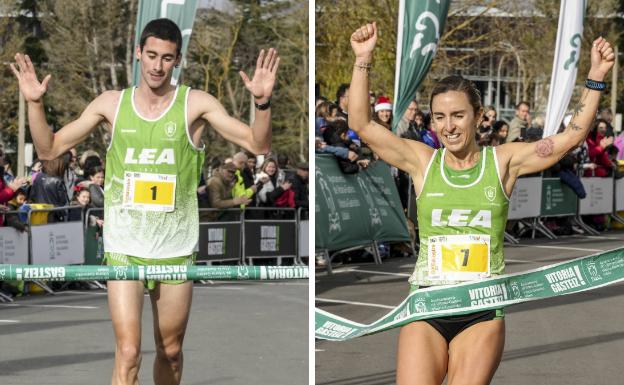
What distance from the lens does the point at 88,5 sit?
44.0 metres

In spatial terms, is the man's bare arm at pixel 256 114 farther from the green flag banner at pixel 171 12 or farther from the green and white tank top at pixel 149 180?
the green flag banner at pixel 171 12

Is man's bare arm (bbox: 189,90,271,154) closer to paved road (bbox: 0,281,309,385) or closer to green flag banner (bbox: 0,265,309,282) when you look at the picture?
green flag banner (bbox: 0,265,309,282)

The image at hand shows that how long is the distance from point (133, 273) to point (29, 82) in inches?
42.7

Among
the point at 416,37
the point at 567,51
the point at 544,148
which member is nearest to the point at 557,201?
the point at 567,51

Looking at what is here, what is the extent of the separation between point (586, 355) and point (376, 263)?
635 centimetres

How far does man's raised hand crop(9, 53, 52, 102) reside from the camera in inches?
257

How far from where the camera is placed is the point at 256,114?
21.2 ft

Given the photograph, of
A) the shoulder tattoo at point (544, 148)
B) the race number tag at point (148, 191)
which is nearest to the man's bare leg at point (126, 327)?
the race number tag at point (148, 191)

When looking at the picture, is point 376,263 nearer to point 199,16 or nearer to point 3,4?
point 199,16

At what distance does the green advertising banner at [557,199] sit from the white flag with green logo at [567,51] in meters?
1.30

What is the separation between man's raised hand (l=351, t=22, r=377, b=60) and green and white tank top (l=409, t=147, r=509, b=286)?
0.59m

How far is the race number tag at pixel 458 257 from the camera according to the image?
5.48 metres

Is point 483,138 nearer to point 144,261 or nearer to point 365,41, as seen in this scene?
point 144,261

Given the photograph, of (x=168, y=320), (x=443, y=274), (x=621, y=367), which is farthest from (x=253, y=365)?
(x=443, y=274)
